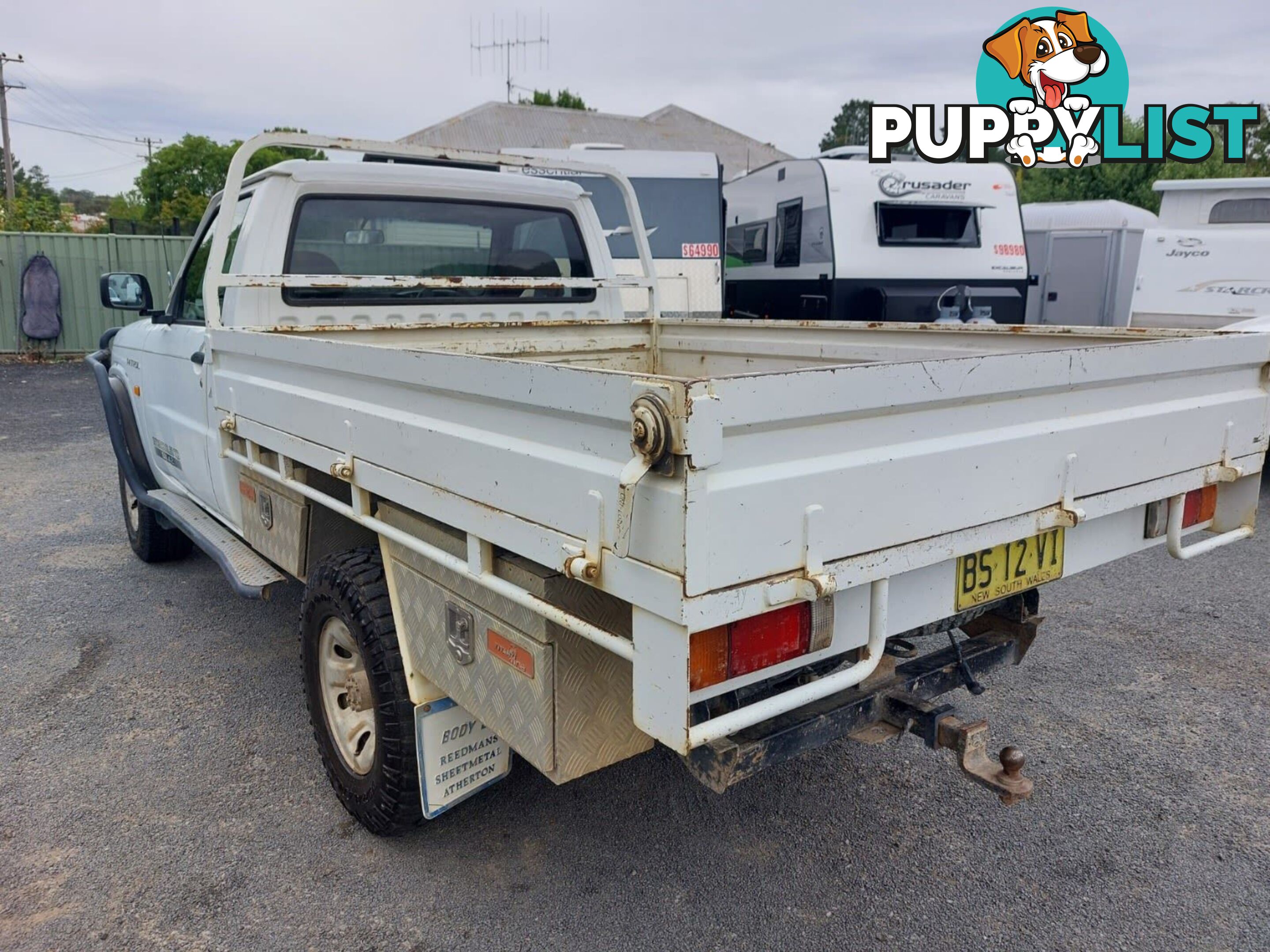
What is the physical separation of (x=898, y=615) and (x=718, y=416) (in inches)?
33.9

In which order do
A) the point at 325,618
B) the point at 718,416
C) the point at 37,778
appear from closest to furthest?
the point at 718,416 < the point at 325,618 < the point at 37,778

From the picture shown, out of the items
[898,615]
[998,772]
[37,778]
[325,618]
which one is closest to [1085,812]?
[998,772]

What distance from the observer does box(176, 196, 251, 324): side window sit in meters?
3.98

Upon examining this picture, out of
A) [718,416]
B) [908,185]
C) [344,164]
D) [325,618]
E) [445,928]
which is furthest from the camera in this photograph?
[908,185]

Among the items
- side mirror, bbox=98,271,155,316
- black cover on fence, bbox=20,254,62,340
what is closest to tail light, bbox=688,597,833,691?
side mirror, bbox=98,271,155,316

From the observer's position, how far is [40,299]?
16.2 m

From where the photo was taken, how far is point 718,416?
1.72 m

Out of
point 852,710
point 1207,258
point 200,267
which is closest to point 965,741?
point 852,710

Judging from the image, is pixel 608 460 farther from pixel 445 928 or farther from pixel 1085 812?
pixel 1085 812

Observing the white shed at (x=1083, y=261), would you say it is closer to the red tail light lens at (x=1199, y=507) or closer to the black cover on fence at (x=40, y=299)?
the red tail light lens at (x=1199, y=507)

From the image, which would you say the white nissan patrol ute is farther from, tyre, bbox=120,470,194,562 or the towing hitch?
tyre, bbox=120,470,194,562

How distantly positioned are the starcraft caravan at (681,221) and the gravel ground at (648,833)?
254 inches

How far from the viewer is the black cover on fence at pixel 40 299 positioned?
16.1 meters

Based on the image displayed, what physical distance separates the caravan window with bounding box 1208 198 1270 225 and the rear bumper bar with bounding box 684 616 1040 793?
7756mm
